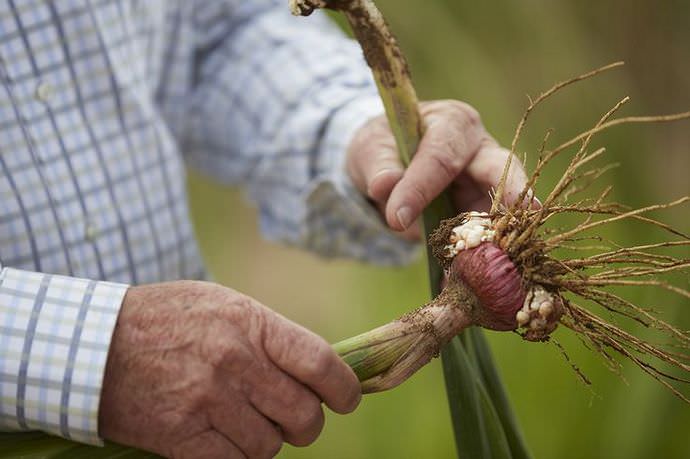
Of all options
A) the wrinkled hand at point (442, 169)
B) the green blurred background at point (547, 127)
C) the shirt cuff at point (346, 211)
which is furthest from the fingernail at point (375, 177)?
the green blurred background at point (547, 127)

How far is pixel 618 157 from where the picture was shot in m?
1.10

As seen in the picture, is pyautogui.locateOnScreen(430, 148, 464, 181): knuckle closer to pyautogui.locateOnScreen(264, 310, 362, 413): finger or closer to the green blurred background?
pyautogui.locateOnScreen(264, 310, 362, 413): finger

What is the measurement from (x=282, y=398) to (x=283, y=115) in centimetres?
59

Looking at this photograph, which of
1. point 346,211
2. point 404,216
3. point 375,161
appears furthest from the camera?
point 346,211

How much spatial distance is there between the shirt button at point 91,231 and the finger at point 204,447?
1.08 ft

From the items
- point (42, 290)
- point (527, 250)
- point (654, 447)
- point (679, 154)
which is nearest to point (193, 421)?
point (42, 290)

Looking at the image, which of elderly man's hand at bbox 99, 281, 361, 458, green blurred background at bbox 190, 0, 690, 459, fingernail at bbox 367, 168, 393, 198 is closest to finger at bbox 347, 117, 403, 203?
fingernail at bbox 367, 168, 393, 198

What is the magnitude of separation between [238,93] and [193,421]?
641mm

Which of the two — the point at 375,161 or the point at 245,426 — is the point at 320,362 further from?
the point at 375,161

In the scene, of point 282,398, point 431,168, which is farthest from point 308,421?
point 431,168

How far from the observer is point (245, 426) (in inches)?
23.8

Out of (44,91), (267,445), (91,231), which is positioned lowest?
(267,445)

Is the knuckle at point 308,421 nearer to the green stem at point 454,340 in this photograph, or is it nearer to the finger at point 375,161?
the green stem at point 454,340

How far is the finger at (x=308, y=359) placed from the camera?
59 centimetres
